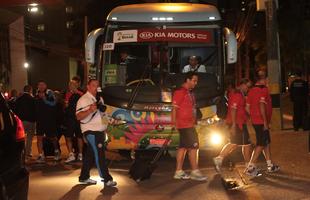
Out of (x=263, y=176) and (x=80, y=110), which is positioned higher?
(x=80, y=110)

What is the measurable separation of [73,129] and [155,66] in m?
2.32

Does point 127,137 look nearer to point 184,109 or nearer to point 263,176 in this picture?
point 184,109

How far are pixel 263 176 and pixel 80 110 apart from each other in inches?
130

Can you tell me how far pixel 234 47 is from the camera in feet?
35.7

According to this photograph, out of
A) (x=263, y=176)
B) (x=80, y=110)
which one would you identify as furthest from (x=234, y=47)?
(x=80, y=110)

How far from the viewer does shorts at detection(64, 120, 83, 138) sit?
11602 mm

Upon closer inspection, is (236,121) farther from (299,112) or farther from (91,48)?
(299,112)

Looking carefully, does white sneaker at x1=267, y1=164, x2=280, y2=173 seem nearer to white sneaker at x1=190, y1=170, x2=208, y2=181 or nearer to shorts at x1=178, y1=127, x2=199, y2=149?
white sneaker at x1=190, y1=170, x2=208, y2=181

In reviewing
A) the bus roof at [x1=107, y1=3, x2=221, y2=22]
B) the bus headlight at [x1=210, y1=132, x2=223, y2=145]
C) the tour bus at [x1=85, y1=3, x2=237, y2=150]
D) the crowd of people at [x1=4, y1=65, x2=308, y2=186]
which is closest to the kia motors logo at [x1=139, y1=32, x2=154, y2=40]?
the tour bus at [x1=85, y1=3, x2=237, y2=150]

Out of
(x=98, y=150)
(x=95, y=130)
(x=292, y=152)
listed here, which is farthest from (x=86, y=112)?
(x=292, y=152)

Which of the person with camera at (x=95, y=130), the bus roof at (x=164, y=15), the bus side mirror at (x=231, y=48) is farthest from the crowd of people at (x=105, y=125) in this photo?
the bus roof at (x=164, y=15)

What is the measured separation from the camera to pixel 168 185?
8891mm

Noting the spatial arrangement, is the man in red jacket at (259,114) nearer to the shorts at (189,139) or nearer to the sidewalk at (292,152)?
the sidewalk at (292,152)

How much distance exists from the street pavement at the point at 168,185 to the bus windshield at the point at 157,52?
6.07 feet
